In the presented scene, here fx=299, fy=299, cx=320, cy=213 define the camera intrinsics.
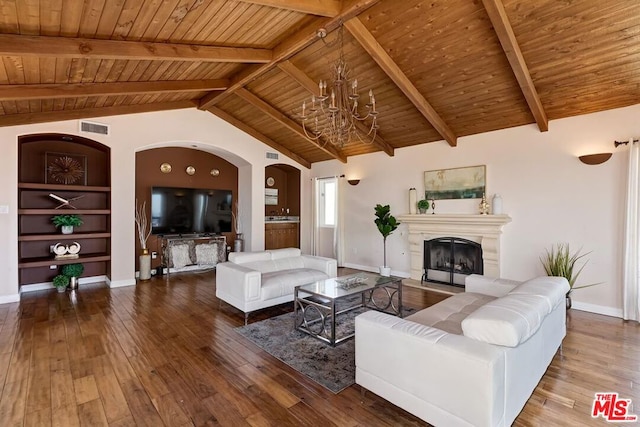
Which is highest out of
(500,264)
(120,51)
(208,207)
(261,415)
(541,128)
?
(120,51)

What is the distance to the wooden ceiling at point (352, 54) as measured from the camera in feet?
9.03

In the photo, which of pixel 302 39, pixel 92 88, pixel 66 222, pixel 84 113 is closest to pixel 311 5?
pixel 302 39

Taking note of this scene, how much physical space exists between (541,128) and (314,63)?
3.48m

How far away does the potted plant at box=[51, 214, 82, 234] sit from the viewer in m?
4.99

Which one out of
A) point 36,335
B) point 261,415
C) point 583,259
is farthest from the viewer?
point 583,259

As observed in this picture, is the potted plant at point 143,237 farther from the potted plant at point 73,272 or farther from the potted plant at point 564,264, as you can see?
the potted plant at point 564,264

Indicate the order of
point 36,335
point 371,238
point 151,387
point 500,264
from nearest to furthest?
point 151,387 → point 36,335 → point 500,264 → point 371,238

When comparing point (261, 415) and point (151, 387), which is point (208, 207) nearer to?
point (151, 387)

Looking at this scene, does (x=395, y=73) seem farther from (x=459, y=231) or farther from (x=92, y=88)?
(x=92, y=88)

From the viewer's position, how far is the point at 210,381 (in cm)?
242

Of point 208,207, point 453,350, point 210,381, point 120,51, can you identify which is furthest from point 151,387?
point 208,207

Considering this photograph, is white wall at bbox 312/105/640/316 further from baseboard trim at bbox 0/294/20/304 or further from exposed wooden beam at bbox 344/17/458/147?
baseboard trim at bbox 0/294/20/304

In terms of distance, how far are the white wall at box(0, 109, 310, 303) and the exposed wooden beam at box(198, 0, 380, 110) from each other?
4.84 feet

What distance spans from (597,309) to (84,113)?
8.20 m
